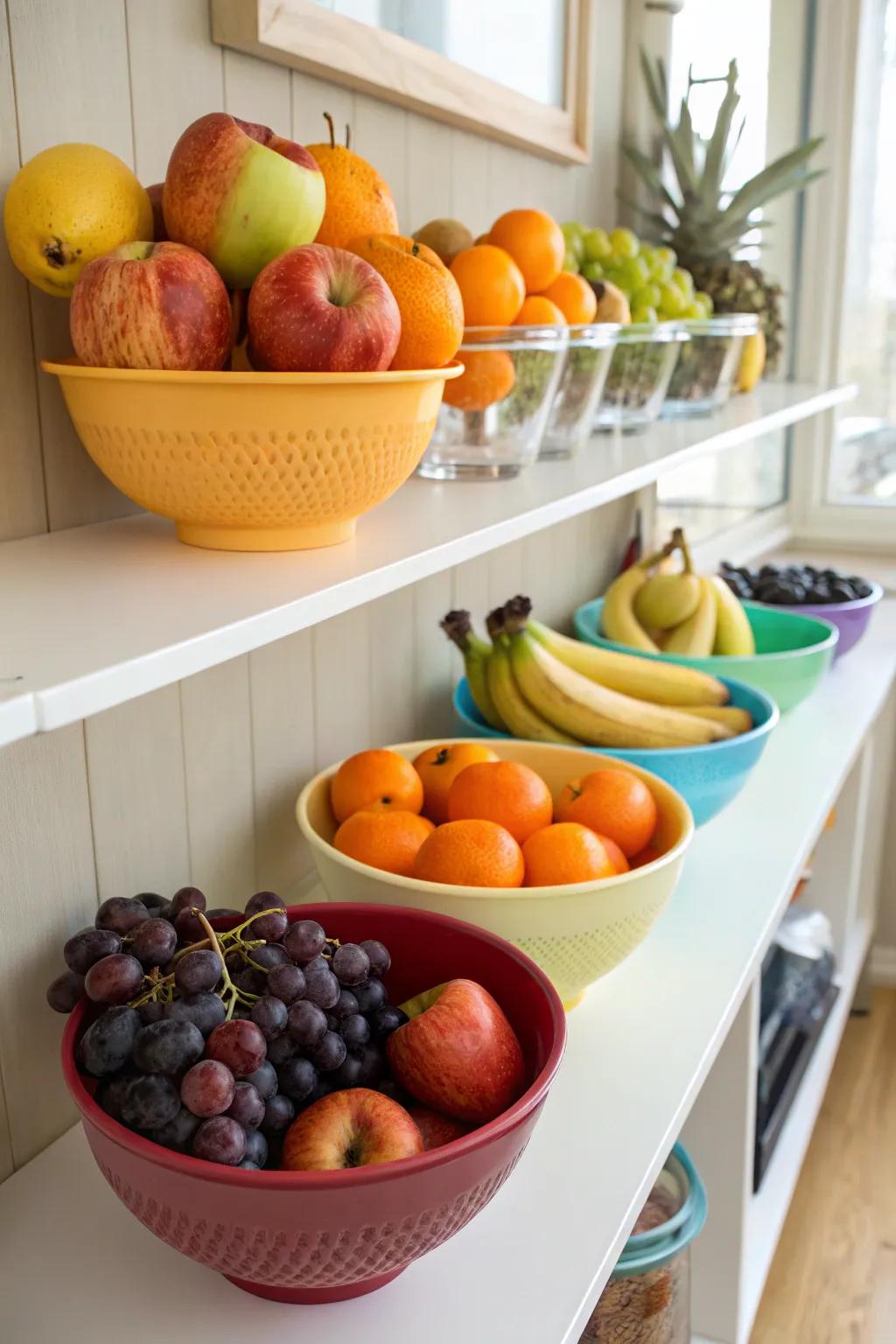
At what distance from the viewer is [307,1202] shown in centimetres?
59

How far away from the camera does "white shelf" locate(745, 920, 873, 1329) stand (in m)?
1.39

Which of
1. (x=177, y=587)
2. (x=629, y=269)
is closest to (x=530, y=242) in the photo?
(x=629, y=269)

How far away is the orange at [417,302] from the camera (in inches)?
27.6

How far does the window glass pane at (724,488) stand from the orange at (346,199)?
42.1 inches

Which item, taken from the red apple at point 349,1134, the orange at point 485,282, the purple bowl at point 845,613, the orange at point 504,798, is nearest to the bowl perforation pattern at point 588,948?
the orange at point 504,798

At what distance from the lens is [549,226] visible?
39.8 inches

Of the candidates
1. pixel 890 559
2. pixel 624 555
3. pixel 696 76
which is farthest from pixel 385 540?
pixel 890 559

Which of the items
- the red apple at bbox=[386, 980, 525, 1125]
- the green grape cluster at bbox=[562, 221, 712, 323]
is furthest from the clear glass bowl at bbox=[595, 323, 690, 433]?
the red apple at bbox=[386, 980, 525, 1125]

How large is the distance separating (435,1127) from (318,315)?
446 mm

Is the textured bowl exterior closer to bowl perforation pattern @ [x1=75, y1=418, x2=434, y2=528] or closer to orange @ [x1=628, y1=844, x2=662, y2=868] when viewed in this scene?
orange @ [x1=628, y1=844, x2=662, y2=868]

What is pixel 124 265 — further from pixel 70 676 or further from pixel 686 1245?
pixel 686 1245

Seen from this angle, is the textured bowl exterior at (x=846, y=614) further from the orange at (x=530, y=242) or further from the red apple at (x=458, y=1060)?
the red apple at (x=458, y=1060)

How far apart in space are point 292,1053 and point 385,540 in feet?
0.98

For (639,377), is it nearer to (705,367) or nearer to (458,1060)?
(705,367)
